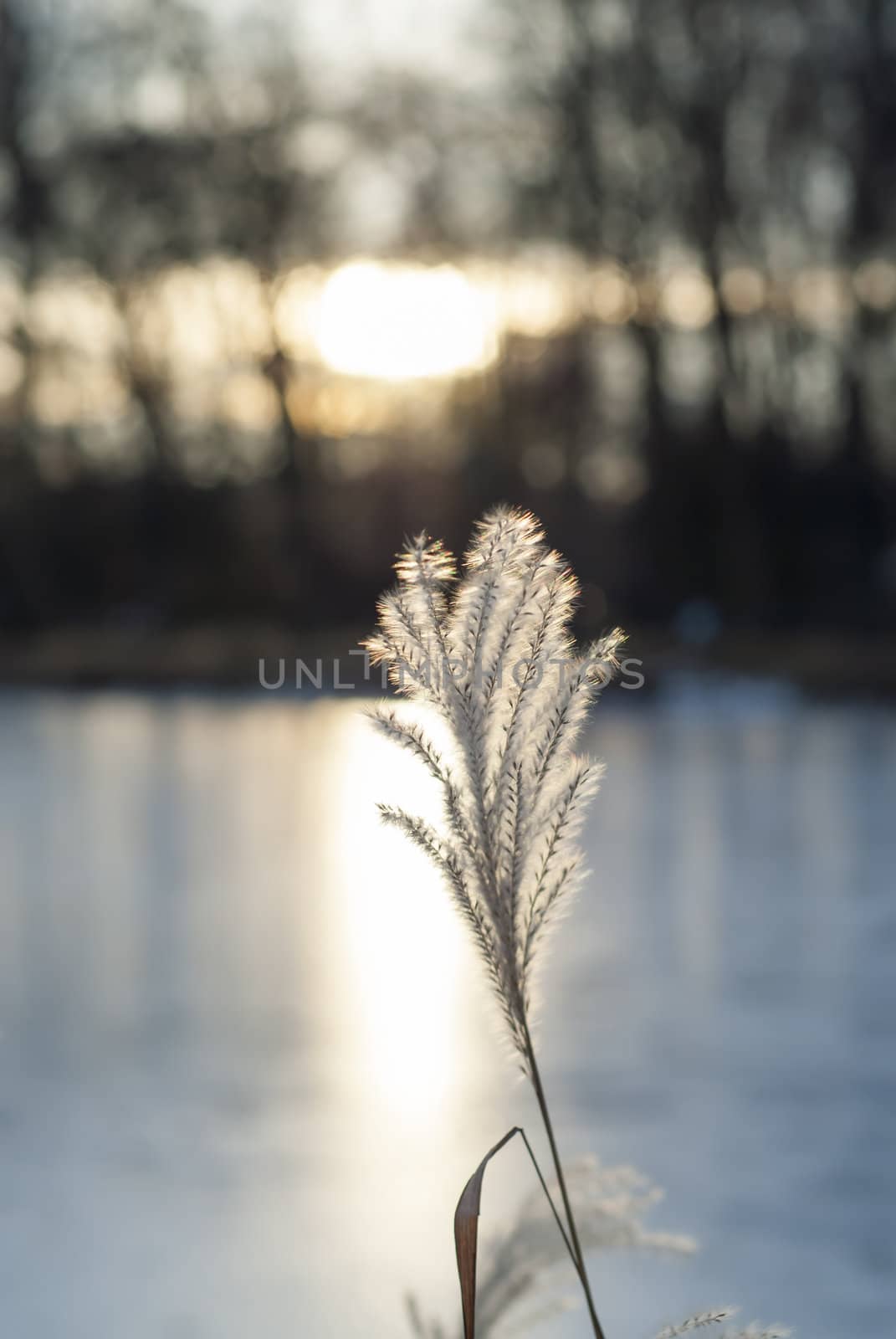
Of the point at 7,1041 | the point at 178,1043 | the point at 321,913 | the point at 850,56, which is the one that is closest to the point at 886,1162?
the point at 178,1043

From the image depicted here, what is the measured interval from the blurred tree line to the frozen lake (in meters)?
7.59

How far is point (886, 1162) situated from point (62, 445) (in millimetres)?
14940

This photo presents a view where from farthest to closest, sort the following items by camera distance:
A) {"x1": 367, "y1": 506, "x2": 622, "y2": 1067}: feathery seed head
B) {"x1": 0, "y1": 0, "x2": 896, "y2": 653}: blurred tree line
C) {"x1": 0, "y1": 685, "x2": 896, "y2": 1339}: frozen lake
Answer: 1. {"x1": 0, "y1": 0, "x2": 896, "y2": 653}: blurred tree line
2. {"x1": 0, "y1": 685, "x2": 896, "y2": 1339}: frozen lake
3. {"x1": 367, "y1": 506, "x2": 622, "y2": 1067}: feathery seed head

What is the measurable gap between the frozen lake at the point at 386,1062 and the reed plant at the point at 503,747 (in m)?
1.37

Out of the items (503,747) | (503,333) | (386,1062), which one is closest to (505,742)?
(503,747)

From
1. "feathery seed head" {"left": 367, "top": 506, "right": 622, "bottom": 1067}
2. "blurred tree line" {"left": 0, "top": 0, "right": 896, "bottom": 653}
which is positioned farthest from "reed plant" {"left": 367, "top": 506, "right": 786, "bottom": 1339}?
"blurred tree line" {"left": 0, "top": 0, "right": 896, "bottom": 653}

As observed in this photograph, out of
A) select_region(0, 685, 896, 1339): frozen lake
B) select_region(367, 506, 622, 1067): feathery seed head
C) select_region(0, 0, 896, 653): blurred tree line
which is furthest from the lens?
select_region(0, 0, 896, 653): blurred tree line

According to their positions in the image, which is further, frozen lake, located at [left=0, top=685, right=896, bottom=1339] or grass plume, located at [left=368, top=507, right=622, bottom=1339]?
frozen lake, located at [left=0, top=685, right=896, bottom=1339]

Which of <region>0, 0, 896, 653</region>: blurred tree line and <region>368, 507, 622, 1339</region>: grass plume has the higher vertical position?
<region>0, 0, 896, 653</region>: blurred tree line

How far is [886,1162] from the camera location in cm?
311

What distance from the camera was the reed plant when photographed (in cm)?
120

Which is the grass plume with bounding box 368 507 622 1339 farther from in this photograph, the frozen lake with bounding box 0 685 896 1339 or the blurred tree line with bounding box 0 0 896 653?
the blurred tree line with bounding box 0 0 896 653

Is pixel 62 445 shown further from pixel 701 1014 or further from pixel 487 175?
pixel 701 1014

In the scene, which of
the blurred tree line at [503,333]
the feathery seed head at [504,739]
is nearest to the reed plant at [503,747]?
the feathery seed head at [504,739]
